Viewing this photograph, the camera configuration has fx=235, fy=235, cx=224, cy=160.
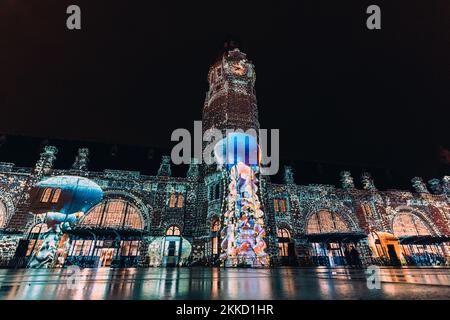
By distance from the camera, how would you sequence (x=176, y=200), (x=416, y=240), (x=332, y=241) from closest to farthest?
(x=176, y=200), (x=332, y=241), (x=416, y=240)

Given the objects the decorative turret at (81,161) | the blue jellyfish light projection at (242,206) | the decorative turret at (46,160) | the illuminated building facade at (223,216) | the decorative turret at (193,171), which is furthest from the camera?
the decorative turret at (193,171)

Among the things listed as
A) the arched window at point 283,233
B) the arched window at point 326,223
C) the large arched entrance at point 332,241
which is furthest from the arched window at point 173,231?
the arched window at point 326,223

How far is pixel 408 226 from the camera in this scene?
24.4 meters

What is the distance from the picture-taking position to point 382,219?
77.1 feet

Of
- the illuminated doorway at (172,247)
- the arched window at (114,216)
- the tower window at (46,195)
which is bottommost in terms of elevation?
the illuminated doorway at (172,247)

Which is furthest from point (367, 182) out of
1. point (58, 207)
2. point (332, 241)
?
point (58, 207)

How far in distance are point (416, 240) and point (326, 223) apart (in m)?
8.29

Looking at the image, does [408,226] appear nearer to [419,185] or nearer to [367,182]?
[419,185]

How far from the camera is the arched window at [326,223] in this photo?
22.3 meters

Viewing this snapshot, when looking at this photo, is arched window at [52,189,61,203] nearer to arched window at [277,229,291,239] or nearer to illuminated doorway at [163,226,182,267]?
illuminated doorway at [163,226,182,267]

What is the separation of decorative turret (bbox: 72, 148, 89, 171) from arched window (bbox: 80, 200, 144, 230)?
13.3ft

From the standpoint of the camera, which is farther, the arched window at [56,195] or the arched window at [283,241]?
the arched window at [283,241]

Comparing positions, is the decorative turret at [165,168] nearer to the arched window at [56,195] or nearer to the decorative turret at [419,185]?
the arched window at [56,195]

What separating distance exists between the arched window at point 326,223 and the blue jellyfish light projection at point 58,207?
19.4 metres
